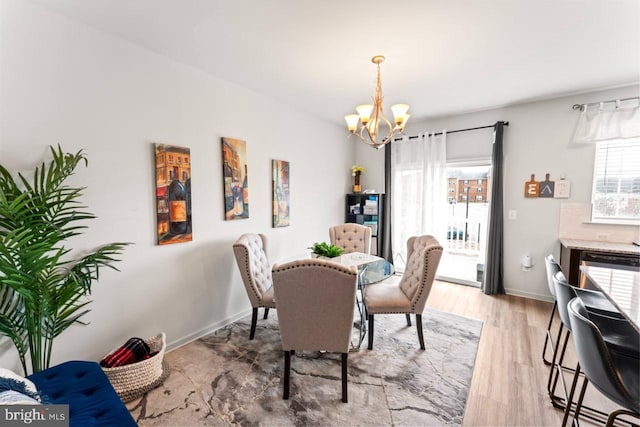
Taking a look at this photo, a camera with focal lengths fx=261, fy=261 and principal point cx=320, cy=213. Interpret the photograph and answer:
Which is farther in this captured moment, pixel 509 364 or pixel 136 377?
pixel 509 364

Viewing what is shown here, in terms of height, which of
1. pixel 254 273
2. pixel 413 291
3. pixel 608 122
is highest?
pixel 608 122

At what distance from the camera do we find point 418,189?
4367 millimetres

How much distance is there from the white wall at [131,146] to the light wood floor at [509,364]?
2.46 meters

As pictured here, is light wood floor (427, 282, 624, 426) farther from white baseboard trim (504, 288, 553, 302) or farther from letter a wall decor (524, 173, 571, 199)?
letter a wall decor (524, 173, 571, 199)

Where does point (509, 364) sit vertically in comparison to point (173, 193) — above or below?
below

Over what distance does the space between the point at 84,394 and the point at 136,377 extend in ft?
1.97

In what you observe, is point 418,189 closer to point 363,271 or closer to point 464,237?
point 464,237

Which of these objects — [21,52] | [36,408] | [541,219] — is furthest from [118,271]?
[541,219]

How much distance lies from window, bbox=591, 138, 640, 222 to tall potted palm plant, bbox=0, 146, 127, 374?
5.11m

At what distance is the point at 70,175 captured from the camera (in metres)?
1.81

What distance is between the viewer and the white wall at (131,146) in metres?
1.67

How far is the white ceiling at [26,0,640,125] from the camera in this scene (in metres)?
1.71

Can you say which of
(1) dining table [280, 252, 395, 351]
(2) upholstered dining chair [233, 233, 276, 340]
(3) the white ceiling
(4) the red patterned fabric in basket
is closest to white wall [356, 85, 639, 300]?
(3) the white ceiling

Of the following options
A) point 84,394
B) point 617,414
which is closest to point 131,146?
point 84,394
